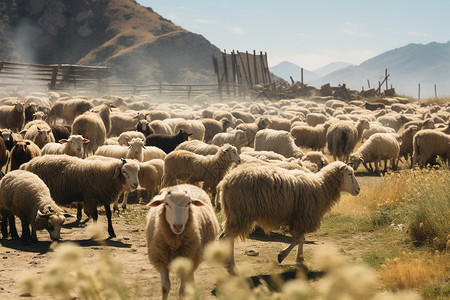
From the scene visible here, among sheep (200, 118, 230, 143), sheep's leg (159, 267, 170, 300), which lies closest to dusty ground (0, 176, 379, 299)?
sheep's leg (159, 267, 170, 300)

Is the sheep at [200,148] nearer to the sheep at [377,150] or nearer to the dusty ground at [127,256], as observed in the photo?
the dusty ground at [127,256]

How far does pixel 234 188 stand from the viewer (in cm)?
735

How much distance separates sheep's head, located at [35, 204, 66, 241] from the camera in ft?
27.0

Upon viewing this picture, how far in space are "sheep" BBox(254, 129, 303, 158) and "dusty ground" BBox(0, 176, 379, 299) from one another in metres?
6.10

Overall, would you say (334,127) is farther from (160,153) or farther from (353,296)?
(353,296)

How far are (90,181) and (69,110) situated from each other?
12293 mm

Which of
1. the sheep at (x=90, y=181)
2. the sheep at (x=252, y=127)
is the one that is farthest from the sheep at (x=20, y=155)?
the sheep at (x=252, y=127)

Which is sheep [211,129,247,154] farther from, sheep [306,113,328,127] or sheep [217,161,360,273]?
sheep [217,161,360,273]

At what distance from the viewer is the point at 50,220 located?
27.0 feet

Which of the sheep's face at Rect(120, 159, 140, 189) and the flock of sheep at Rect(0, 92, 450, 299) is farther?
the sheep's face at Rect(120, 159, 140, 189)

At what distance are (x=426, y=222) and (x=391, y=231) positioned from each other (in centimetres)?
124

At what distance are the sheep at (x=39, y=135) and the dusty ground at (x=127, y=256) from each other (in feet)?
14.9

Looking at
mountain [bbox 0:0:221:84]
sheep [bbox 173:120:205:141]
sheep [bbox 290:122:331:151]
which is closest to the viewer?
sheep [bbox 173:120:205:141]

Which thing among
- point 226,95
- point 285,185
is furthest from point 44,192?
point 226,95
